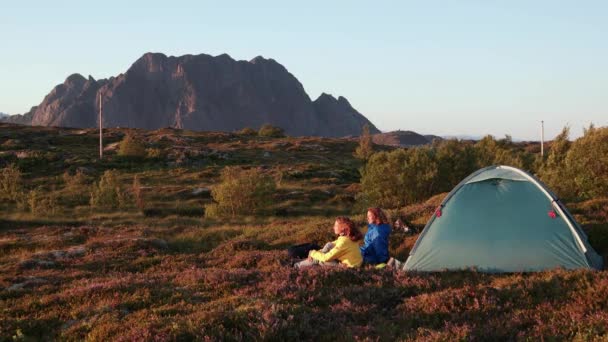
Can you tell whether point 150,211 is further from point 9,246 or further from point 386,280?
point 386,280

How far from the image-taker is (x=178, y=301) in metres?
9.62

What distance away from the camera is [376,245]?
12.5 meters

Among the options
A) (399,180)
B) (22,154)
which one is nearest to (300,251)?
(399,180)

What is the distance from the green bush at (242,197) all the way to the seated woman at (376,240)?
57.8ft

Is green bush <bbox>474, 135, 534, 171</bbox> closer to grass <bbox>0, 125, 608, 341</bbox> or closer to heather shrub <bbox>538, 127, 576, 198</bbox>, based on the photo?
heather shrub <bbox>538, 127, 576, 198</bbox>

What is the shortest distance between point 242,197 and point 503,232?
20.0 m

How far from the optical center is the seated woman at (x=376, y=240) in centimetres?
1244

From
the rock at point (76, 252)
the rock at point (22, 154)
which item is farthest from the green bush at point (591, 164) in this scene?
Result: the rock at point (22, 154)

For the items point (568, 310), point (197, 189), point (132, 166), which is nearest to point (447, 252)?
point (568, 310)

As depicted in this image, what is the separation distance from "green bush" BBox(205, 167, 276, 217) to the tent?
18.4 meters

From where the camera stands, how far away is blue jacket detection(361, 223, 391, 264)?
12.4 meters

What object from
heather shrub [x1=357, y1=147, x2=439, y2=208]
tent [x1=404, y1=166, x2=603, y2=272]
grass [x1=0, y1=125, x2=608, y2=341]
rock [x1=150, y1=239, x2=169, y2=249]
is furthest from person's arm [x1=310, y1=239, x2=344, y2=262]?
heather shrub [x1=357, y1=147, x2=439, y2=208]

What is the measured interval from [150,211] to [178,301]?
2310 centimetres

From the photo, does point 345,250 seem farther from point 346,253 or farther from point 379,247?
point 379,247
